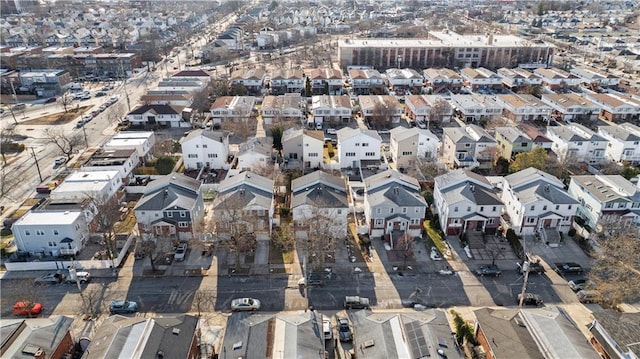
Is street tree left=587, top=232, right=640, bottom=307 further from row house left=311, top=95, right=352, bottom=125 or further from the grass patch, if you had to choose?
row house left=311, top=95, right=352, bottom=125

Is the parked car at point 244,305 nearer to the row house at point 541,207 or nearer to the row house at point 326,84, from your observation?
the row house at point 541,207

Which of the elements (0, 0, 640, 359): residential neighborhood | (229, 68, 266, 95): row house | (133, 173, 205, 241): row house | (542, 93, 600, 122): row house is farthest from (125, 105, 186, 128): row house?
(542, 93, 600, 122): row house

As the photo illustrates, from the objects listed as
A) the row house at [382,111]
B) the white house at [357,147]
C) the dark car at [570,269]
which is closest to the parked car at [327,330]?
the dark car at [570,269]

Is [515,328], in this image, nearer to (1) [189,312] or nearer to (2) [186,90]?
(1) [189,312]

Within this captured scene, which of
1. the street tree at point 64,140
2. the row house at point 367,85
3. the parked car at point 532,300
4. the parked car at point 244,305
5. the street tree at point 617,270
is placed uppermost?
the row house at point 367,85

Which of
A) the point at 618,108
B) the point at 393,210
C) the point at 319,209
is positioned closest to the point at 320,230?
the point at 319,209
